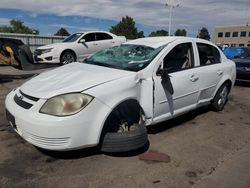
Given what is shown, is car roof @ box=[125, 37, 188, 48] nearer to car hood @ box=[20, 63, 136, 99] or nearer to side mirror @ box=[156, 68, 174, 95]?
side mirror @ box=[156, 68, 174, 95]

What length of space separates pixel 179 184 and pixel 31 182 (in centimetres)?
160

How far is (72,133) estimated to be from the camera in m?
3.45

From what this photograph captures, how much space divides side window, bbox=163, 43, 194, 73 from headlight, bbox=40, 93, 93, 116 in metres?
1.64

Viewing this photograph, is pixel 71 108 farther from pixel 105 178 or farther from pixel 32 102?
pixel 105 178

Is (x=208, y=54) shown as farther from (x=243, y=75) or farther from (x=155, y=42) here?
(x=243, y=75)

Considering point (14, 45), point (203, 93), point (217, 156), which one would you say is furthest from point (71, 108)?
point (14, 45)

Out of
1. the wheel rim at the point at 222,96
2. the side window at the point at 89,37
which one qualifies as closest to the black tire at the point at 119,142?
the wheel rim at the point at 222,96

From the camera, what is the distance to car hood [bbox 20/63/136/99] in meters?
3.63

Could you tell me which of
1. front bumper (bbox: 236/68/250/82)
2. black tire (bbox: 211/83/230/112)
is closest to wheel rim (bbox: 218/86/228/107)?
black tire (bbox: 211/83/230/112)

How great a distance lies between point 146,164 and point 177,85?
151 centimetres

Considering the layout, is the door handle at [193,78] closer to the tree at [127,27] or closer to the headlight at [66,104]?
the headlight at [66,104]

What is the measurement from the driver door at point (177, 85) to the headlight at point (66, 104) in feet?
4.11

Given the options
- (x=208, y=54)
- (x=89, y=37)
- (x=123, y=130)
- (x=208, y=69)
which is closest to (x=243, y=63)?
(x=208, y=54)

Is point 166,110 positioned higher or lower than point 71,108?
lower
